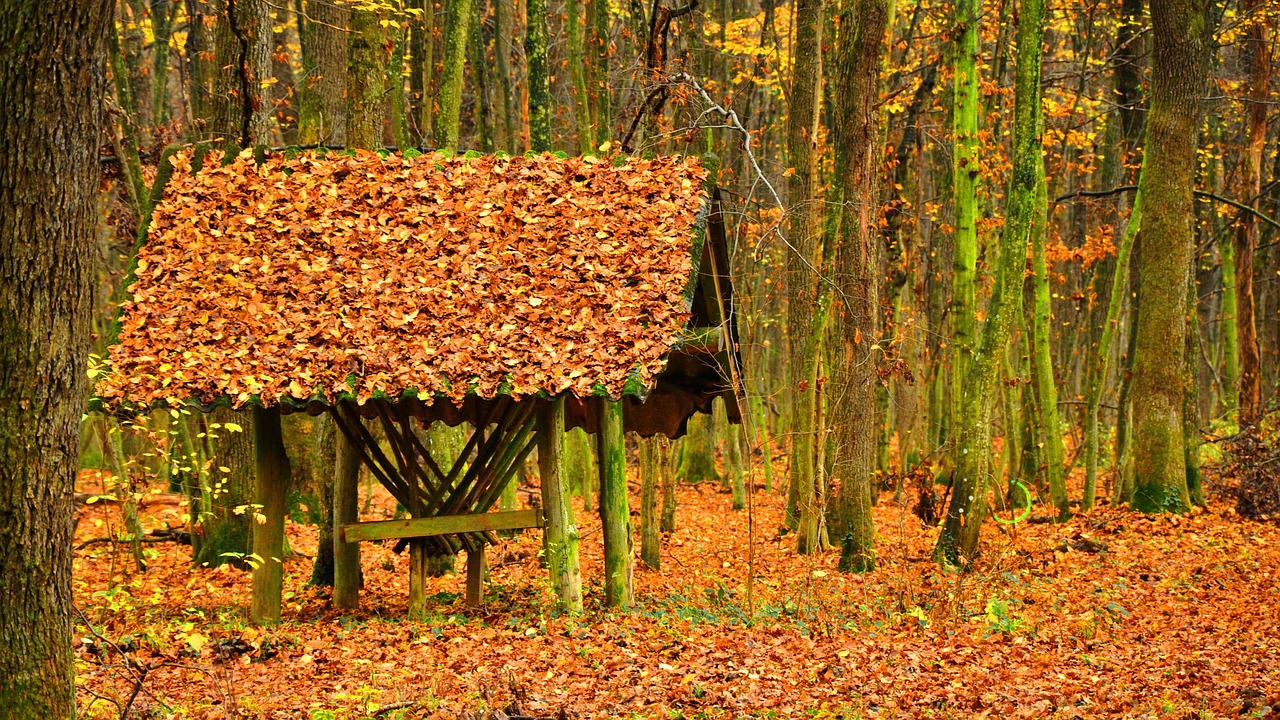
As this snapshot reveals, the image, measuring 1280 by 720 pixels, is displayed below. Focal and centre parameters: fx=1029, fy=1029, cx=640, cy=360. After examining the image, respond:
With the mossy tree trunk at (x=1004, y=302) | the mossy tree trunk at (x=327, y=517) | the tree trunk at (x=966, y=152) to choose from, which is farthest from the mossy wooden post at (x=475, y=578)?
the tree trunk at (x=966, y=152)

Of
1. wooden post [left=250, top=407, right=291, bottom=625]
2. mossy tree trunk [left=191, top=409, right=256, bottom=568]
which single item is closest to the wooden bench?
wooden post [left=250, top=407, right=291, bottom=625]

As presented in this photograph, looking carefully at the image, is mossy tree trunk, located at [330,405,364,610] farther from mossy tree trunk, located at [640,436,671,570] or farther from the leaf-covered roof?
mossy tree trunk, located at [640,436,671,570]

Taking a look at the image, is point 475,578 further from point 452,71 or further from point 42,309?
point 452,71

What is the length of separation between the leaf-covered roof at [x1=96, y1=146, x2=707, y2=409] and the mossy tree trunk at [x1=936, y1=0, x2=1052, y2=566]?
3986 millimetres

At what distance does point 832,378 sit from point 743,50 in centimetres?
980

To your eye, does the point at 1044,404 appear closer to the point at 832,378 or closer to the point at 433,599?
the point at 832,378

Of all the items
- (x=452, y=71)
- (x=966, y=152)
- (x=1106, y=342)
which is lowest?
(x=1106, y=342)

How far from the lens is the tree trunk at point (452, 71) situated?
13680mm

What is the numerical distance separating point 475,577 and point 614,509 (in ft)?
5.58

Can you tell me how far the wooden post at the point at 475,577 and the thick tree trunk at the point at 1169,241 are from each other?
9.53 meters

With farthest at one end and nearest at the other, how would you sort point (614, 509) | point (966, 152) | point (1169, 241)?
point (1169, 241) < point (966, 152) < point (614, 509)

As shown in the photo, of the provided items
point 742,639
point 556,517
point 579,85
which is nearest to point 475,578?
point 556,517

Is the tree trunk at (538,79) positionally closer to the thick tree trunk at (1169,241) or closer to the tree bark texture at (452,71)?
the tree bark texture at (452,71)

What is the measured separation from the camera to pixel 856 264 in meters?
12.5
